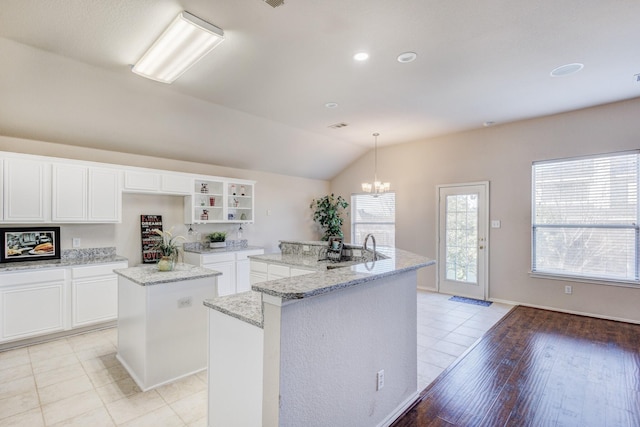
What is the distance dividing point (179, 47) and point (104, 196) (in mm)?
2441

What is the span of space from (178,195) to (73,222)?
1.52m

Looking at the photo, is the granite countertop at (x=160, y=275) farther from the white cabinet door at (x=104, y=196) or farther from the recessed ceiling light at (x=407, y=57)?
the recessed ceiling light at (x=407, y=57)

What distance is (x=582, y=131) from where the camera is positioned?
454 cm

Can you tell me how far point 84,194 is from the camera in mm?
3910

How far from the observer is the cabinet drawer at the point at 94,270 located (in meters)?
3.67

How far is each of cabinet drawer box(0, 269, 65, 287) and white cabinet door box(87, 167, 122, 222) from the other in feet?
2.45

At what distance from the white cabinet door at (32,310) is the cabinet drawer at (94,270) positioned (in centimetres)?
16

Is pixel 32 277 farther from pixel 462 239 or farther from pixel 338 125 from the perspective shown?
pixel 462 239

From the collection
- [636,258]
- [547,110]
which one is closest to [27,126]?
[547,110]

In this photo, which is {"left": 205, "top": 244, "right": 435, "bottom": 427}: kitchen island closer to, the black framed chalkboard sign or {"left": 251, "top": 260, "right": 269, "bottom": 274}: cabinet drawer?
{"left": 251, "top": 260, "right": 269, "bottom": 274}: cabinet drawer

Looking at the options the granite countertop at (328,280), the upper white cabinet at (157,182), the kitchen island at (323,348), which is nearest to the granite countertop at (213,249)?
the upper white cabinet at (157,182)

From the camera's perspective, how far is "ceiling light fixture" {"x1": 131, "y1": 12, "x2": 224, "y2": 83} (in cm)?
243

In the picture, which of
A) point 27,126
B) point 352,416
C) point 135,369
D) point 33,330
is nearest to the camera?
point 352,416

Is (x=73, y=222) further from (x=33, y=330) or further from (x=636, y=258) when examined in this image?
(x=636, y=258)
